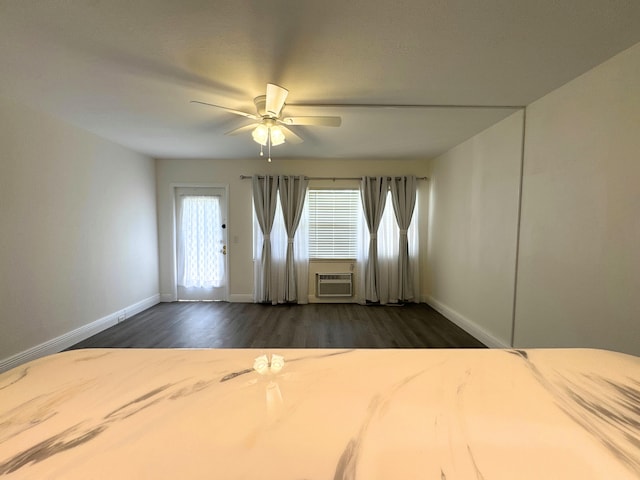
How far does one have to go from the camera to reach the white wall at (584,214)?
5.71ft

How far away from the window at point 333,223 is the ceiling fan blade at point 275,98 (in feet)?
8.65

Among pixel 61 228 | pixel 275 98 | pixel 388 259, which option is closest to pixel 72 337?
pixel 61 228

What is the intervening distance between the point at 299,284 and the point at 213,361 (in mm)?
3861

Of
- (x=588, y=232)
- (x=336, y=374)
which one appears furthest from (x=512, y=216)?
(x=336, y=374)

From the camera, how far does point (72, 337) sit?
3062mm

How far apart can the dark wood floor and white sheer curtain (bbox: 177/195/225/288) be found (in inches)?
18.8

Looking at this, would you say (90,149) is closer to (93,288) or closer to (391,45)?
(93,288)

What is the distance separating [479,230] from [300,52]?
2.76 m

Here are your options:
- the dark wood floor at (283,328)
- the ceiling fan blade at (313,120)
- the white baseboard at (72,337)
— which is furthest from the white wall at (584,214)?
the white baseboard at (72,337)

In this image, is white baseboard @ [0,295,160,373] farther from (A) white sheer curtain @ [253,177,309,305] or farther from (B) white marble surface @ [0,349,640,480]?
(B) white marble surface @ [0,349,640,480]

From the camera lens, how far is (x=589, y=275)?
1.99 metres

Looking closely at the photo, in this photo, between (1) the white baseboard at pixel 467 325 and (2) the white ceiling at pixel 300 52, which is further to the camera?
(1) the white baseboard at pixel 467 325

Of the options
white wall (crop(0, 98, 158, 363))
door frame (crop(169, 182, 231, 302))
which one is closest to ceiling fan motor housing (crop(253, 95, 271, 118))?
white wall (crop(0, 98, 158, 363))

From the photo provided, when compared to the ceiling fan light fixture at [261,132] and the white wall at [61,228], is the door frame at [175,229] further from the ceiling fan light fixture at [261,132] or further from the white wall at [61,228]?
the ceiling fan light fixture at [261,132]
